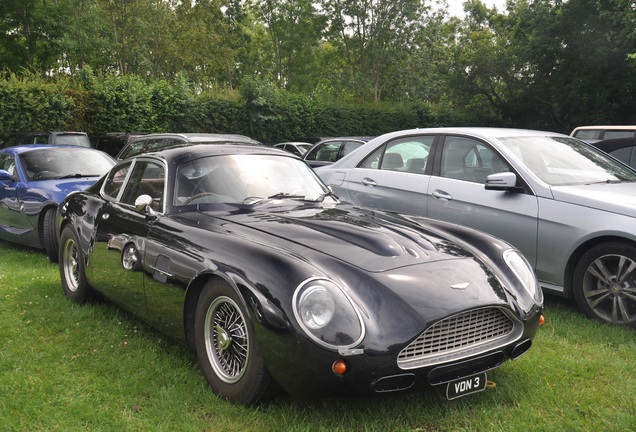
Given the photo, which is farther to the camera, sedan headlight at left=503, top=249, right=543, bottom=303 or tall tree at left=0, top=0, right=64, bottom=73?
tall tree at left=0, top=0, right=64, bottom=73

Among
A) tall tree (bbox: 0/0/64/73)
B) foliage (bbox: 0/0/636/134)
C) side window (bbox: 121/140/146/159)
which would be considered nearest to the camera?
side window (bbox: 121/140/146/159)

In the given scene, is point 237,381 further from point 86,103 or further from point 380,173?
point 86,103

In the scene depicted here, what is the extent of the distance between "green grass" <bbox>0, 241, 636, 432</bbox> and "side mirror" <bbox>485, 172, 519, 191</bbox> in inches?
46.8

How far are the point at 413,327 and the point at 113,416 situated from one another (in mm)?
1687

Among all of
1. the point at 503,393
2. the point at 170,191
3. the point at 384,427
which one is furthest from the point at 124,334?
the point at 503,393

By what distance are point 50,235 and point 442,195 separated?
4.67 m

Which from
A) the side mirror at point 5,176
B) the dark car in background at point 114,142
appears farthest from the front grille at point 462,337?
the dark car in background at point 114,142

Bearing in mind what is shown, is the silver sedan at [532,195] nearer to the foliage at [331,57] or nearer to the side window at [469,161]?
the side window at [469,161]

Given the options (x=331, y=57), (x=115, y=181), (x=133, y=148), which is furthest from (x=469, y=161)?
(x=331, y=57)

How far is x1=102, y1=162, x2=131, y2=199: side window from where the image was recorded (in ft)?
16.0

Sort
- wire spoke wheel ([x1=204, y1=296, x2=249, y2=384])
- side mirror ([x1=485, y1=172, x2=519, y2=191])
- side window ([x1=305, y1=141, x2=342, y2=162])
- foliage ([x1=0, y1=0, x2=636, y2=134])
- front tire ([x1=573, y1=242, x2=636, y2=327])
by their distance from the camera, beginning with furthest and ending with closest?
foliage ([x1=0, y1=0, x2=636, y2=134]) → side window ([x1=305, y1=141, x2=342, y2=162]) → side mirror ([x1=485, y1=172, x2=519, y2=191]) → front tire ([x1=573, y1=242, x2=636, y2=327]) → wire spoke wheel ([x1=204, y1=296, x2=249, y2=384])

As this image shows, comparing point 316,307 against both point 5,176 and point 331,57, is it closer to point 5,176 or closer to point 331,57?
point 5,176

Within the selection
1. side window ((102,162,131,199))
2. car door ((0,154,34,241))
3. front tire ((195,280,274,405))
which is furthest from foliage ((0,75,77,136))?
front tire ((195,280,274,405))

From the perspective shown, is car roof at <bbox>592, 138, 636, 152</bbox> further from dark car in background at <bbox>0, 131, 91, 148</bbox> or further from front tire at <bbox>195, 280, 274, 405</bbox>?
dark car in background at <bbox>0, 131, 91, 148</bbox>
